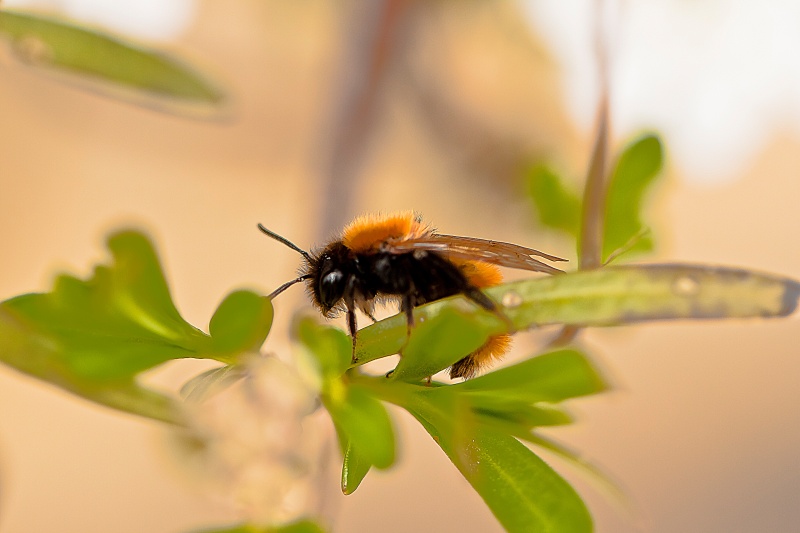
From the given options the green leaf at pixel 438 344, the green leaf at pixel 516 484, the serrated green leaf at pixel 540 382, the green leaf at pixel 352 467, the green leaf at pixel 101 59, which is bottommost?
the green leaf at pixel 516 484

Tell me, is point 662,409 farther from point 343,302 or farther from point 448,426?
point 448,426

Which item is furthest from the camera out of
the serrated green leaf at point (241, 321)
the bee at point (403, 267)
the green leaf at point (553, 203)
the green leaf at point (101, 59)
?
the green leaf at point (553, 203)

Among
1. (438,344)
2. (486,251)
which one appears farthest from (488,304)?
(486,251)

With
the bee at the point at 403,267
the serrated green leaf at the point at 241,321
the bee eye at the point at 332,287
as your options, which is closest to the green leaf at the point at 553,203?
the bee at the point at 403,267

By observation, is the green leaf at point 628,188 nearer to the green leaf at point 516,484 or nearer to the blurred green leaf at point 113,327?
the green leaf at point 516,484

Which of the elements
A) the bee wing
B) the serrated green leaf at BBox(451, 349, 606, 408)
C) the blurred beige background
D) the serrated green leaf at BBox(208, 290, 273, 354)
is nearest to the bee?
the bee wing

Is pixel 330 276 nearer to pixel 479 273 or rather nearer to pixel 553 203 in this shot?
pixel 479 273

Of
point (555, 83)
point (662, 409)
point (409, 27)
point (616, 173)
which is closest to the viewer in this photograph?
point (616, 173)

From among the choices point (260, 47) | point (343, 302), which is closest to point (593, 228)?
point (343, 302)
